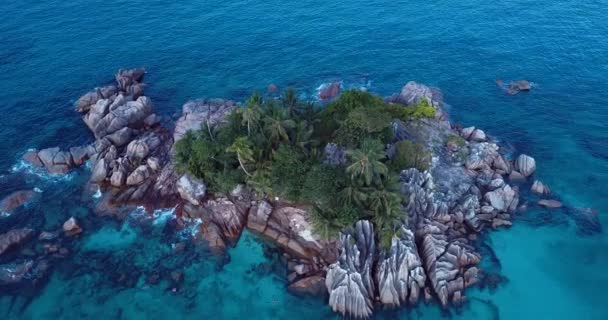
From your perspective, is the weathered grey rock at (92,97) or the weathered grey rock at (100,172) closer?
the weathered grey rock at (100,172)

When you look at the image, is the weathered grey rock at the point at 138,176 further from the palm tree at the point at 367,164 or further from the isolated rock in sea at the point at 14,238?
the palm tree at the point at 367,164

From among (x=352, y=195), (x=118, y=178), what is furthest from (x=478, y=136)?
(x=118, y=178)

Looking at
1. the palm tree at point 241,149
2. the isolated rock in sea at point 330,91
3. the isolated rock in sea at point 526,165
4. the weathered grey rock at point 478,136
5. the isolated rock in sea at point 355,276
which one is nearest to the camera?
the isolated rock in sea at point 355,276

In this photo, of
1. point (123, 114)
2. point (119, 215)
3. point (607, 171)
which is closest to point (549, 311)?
point (607, 171)

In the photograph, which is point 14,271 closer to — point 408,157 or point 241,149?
point 241,149

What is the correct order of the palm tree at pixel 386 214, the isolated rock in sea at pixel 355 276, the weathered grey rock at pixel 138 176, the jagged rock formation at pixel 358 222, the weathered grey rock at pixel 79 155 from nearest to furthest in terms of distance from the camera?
the isolated rock in sea at pixel 355 276 → the jagged rock formation at pixel 358 222 → the palm tree at pixel 386 214 → the weathered grey rock at pixel 138 176 → the weathered grey rock at pixel 79 155

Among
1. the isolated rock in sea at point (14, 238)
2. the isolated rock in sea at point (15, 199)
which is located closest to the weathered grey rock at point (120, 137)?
the isolated rock in sea at point (15, 199)
